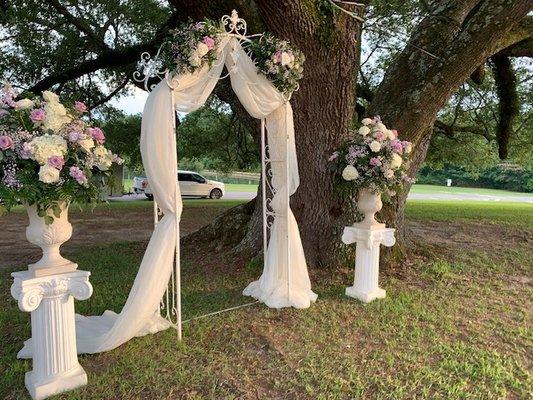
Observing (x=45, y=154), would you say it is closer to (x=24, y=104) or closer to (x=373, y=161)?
(x=24, y=104)

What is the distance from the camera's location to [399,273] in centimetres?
562

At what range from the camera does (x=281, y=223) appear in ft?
15.2

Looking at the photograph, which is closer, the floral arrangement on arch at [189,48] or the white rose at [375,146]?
the floral arrangement on arch at [189,48]

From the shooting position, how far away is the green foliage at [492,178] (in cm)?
3873

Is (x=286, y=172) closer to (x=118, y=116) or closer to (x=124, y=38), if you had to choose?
(x=124, y=38)

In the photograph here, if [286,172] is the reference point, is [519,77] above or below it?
above

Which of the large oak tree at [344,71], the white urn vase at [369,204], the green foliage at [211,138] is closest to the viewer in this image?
the white urn vase at [369,204]

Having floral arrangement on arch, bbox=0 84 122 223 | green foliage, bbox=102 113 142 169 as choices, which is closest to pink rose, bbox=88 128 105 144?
floral arrangement on arch, bbox=0 84 122 223

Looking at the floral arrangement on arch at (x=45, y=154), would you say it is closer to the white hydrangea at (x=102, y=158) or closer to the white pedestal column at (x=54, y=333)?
the white hydrangea at (x=102, y=158)

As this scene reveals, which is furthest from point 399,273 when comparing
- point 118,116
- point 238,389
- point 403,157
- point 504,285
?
point 118,116

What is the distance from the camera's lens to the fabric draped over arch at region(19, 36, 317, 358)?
3428 mm

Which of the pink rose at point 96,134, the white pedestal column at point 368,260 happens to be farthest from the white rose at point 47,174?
the white pedestal column at point 368,260

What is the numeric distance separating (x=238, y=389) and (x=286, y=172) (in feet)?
7.50

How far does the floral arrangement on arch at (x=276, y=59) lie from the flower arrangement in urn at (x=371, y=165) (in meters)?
1.01
